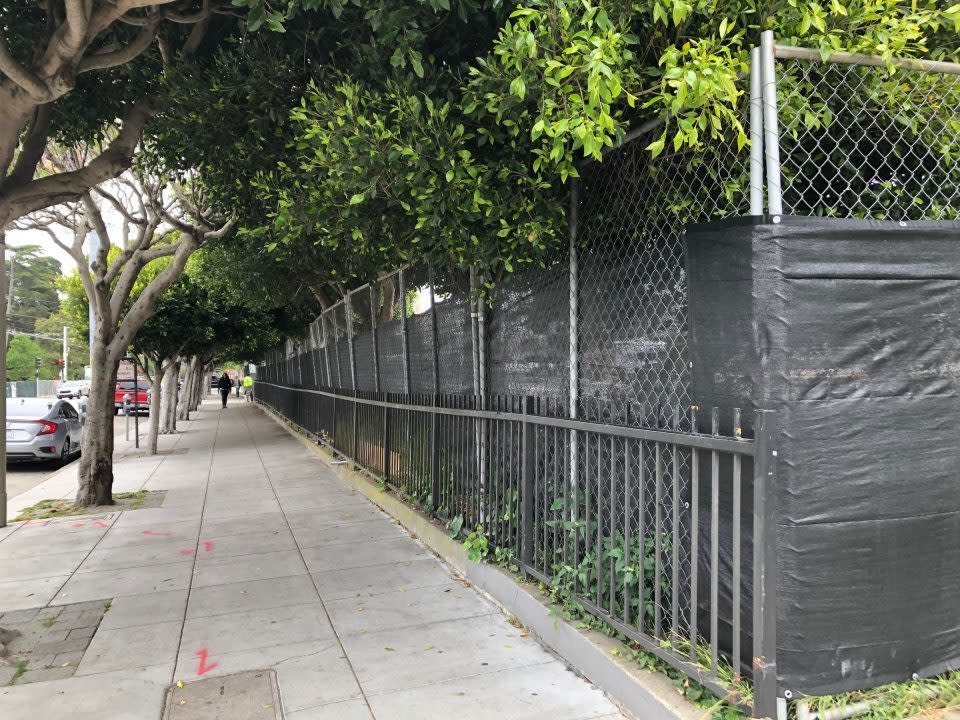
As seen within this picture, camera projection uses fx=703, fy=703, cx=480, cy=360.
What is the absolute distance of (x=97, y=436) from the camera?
9297mm

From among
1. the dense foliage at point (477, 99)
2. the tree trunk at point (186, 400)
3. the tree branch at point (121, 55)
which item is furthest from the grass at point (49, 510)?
the tree trunk at point (186, 400)

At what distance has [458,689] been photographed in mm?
3719

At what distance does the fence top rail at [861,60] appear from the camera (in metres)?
2.91

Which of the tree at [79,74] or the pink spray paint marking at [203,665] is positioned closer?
the pink spray paint marking at [203,665]

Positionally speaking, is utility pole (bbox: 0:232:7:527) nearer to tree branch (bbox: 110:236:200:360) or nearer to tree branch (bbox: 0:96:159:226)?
tree branch (bbox: 110:236:200:360)

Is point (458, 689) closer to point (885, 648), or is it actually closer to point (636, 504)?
point (636, 504)

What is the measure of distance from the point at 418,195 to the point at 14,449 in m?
13.8

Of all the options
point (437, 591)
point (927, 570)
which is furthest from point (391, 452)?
point (927, 570)

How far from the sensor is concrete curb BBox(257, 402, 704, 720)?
3197mm

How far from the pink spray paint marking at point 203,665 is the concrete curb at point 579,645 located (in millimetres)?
1881

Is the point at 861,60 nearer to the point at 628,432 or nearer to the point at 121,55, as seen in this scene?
the point at 628,432

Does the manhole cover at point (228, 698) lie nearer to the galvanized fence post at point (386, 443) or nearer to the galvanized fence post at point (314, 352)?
the galvanized fence post at point (386, 443)

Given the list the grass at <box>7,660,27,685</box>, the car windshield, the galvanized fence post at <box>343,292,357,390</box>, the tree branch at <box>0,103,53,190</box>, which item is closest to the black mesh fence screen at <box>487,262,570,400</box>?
the grass at <box>7,660,27,685</box>

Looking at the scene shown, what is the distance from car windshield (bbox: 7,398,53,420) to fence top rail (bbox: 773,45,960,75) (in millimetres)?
15778
